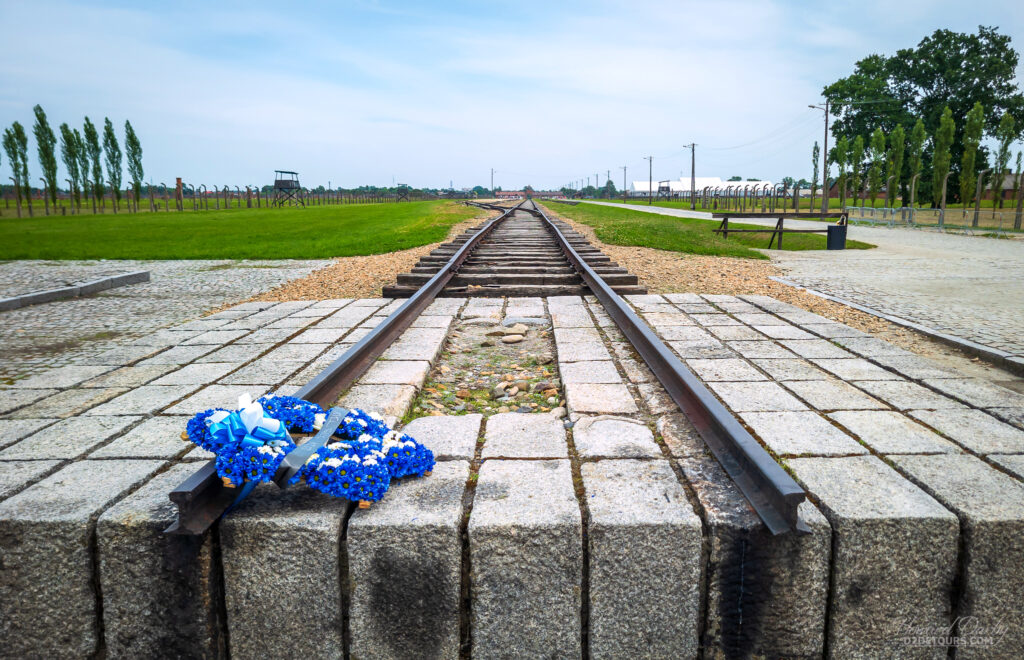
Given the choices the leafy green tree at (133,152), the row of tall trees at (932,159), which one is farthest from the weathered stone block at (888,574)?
the leafy green tree at (133,152)

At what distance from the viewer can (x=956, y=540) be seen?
1.78 metres

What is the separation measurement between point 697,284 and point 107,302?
6508 mm

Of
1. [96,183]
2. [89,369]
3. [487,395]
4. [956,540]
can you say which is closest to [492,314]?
[487,395]

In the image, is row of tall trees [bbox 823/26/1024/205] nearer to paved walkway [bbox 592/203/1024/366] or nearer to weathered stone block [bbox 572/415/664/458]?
paved walkway [bbox 592/203/1024/366]

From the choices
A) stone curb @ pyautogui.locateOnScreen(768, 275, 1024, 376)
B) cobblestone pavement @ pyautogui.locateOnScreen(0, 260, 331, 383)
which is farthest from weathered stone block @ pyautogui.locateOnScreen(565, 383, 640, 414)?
cobblestone pavement @ pyautogui.locateOnScreen(0, 260, 331, 383)

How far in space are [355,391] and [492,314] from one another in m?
2.41

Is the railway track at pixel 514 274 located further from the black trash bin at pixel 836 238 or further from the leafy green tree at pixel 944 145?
the leafy green tree at pixel 944 145

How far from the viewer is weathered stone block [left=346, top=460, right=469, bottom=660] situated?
69.3 inches

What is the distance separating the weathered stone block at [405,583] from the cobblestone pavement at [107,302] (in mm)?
3177

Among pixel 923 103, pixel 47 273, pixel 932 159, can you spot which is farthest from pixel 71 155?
pixel 923 103

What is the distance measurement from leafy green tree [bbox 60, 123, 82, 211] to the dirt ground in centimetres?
3454

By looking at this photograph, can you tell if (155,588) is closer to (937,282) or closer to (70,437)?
(70,437)

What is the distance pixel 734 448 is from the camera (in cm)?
216

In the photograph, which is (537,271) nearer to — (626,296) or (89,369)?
(626,296)
